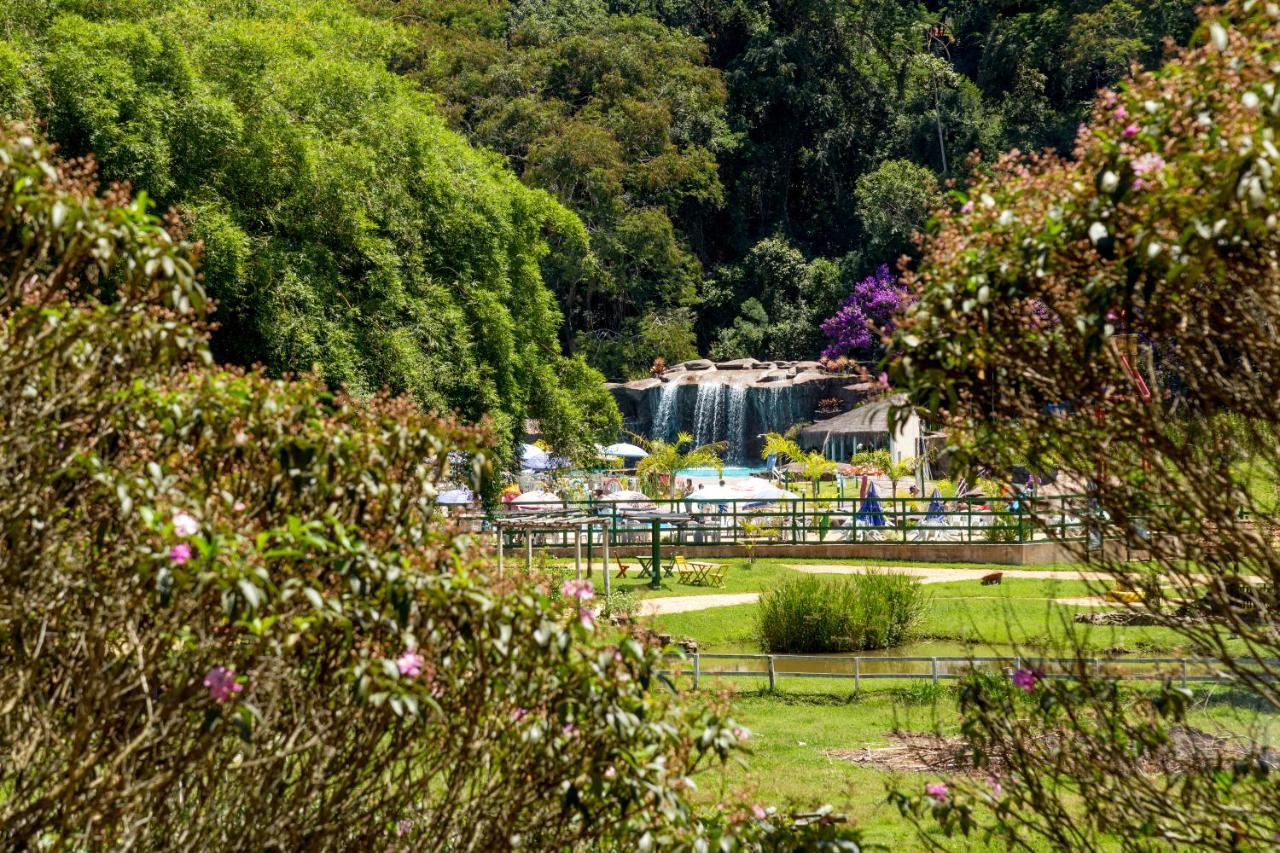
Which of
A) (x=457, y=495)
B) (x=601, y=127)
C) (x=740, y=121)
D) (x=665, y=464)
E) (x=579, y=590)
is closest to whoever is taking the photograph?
(x=579, y=590)

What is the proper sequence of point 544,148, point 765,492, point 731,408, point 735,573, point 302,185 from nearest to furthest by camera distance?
point 302,185 < point 735,573 < point 765,492 < point 731,408 < point 544,148

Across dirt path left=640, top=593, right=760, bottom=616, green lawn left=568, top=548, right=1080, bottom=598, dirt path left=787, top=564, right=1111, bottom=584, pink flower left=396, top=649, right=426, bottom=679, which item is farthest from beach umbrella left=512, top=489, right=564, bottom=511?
pink flower left=396, top=649, right=426, bottom=679

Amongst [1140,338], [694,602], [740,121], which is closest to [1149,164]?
[1140,338]

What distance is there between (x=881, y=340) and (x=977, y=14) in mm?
63092

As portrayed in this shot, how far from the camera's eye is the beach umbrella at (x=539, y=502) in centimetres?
2548

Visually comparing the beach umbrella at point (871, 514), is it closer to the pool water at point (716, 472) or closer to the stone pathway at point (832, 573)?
the stone pathway at point (832, 573)

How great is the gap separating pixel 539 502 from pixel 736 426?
21.8 m

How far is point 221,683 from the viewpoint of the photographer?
3461 millimetres

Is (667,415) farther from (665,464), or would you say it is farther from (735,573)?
(735,573)

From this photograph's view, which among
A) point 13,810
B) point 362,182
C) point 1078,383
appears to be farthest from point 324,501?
point 362,182

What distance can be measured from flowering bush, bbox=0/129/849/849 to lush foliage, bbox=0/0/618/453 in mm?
12832

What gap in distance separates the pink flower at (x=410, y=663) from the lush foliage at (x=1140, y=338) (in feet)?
5.24

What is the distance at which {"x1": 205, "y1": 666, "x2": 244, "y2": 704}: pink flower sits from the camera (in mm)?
3447

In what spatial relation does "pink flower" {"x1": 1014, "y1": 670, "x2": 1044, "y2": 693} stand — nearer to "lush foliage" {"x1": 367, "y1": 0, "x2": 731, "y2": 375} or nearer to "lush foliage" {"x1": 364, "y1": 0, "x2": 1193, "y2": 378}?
"lush foliage" {"x1": 364, "y1": 0, "x2": 1193, "y2": 378}
